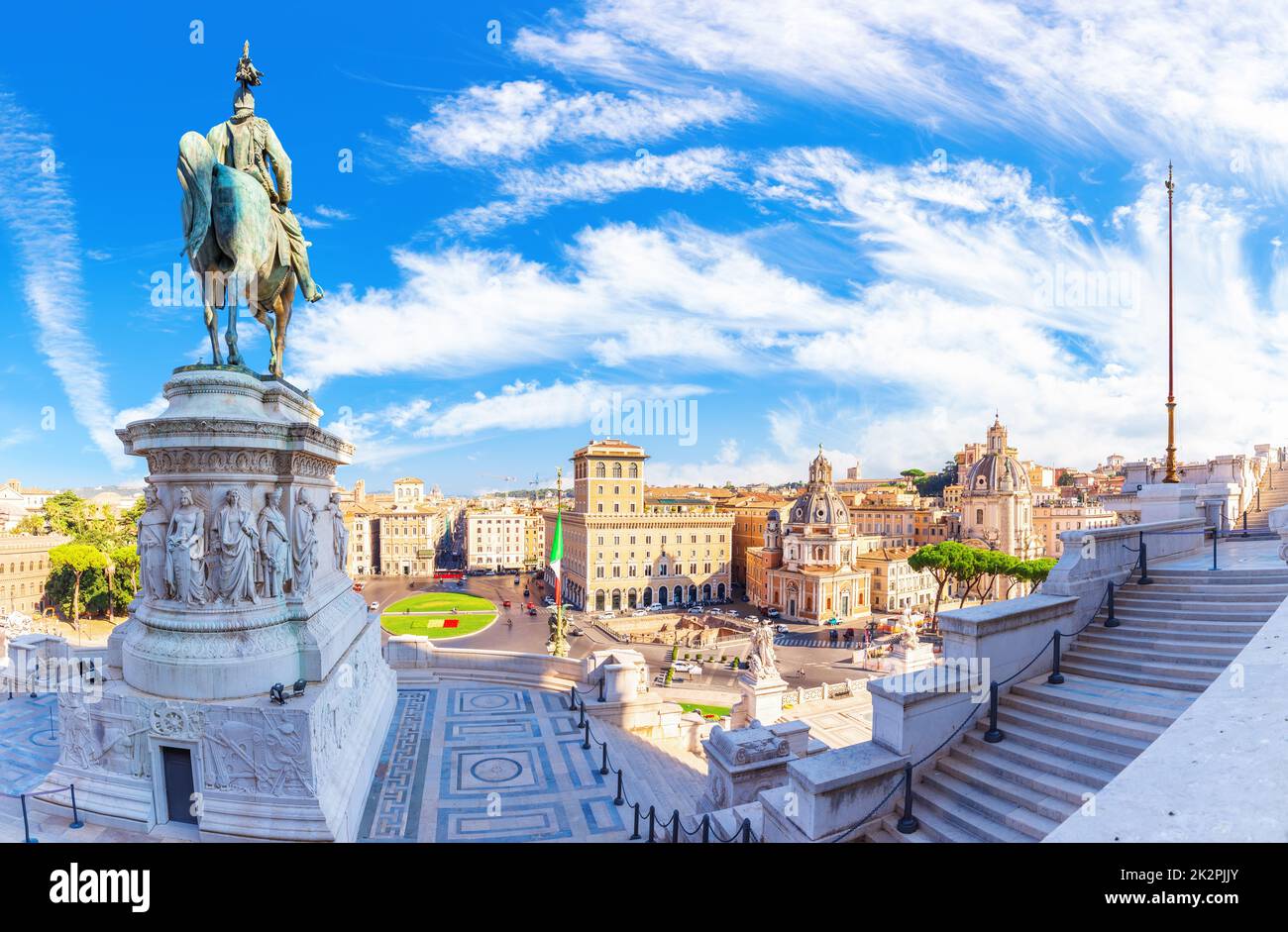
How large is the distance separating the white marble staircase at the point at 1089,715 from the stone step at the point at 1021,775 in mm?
11

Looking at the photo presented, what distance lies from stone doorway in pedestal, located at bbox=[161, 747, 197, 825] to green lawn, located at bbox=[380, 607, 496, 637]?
3911cm

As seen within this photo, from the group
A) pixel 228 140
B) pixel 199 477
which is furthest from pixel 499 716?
pixel 228 140

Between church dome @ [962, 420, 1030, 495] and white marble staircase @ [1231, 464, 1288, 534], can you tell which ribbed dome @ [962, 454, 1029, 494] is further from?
white marble staircase @ [1231, 464, 1288, 534]

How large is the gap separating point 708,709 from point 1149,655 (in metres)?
20.4

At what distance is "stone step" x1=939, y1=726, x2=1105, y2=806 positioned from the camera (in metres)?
6.12

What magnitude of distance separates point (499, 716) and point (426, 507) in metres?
84.9

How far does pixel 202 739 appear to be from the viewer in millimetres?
8547

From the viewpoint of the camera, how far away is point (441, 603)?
6350 cm

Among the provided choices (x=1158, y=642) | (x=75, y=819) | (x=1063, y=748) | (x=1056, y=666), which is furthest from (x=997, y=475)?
(x=75, y=819)

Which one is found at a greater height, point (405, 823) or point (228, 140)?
point (228, 140)

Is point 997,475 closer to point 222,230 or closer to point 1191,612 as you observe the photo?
point 1191,612

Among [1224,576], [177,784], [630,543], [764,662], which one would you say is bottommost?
[630,543]

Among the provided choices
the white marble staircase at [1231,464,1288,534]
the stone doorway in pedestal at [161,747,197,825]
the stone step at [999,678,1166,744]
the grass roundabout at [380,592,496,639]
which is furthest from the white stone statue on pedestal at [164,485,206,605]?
the grass roundabout at [380,592,496,639]
